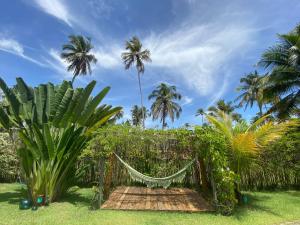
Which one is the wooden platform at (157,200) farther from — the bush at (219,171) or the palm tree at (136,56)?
the palm tree at (136,56)

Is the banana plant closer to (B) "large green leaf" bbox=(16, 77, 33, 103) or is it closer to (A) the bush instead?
(B) "large green leaf" bbox=(16, 77, 33, 103)

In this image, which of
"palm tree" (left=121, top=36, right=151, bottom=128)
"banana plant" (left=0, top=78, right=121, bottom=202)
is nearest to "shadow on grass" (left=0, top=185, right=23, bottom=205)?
"banana plant" (left=0, top=78, right=121, bottom=202)

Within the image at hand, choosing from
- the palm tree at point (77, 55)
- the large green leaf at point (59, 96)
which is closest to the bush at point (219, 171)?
the large green leaf at point (59, 96)

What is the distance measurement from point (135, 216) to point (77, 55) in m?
23.1

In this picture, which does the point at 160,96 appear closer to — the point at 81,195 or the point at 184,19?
the point at 184,19

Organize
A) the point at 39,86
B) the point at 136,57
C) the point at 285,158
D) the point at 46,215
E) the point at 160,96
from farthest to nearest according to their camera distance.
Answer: the point at 160,96 → the point at 136,57 → the point at 285,158 → the point at 39,86 → the point at 46,215

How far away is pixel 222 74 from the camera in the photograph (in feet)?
47.9

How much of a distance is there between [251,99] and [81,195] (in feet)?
88.3

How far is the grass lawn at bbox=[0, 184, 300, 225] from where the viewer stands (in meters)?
4.80

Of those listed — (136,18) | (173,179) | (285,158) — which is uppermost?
(136,18)

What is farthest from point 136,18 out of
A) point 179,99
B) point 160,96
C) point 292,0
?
point 179,99

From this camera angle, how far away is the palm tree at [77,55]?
25.6 metres

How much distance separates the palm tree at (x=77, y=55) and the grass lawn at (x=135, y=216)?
20.9 meters

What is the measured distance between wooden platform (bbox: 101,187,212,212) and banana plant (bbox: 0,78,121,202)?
1.57m
